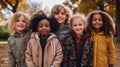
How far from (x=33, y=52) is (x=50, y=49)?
28 cm

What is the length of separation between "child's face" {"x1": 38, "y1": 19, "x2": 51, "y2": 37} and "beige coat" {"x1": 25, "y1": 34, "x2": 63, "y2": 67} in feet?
0.42

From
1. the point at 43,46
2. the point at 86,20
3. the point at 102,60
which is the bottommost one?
the point at 102,60

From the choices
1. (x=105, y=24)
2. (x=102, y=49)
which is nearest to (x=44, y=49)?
(x=102, y=49)

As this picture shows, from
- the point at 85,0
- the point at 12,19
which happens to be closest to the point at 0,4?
the point at 85,0

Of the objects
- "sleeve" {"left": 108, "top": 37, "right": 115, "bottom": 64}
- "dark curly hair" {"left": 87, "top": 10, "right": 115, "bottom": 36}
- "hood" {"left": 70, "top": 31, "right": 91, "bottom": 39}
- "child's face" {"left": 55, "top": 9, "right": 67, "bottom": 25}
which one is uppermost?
"child's face" {"left": 55, "top": 9, "right": 67, "bottom": 25}

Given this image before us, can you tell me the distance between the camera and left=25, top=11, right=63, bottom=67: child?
16.0 ft

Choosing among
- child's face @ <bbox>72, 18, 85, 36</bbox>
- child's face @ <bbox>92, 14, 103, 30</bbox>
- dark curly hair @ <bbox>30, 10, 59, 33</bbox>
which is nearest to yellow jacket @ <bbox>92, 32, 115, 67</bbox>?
child's face @ <bbox>92, 14, 103, 30</bbox>

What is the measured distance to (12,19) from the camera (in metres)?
5.38

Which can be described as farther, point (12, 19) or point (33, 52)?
point (12, 19)

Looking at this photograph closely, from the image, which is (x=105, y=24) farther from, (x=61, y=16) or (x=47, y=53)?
(x=47, y=53)

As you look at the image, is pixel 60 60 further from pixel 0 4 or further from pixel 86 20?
pixel 0 4

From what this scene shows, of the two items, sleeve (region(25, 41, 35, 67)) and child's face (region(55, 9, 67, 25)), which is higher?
child's face (region(55, 9, 67, 25))

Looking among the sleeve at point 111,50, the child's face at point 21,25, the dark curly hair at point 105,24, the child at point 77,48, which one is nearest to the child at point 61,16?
the child at point 77,48

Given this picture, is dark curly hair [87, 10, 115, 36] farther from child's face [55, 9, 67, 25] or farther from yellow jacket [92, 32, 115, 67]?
child's face [55, 9, 67, 25]
